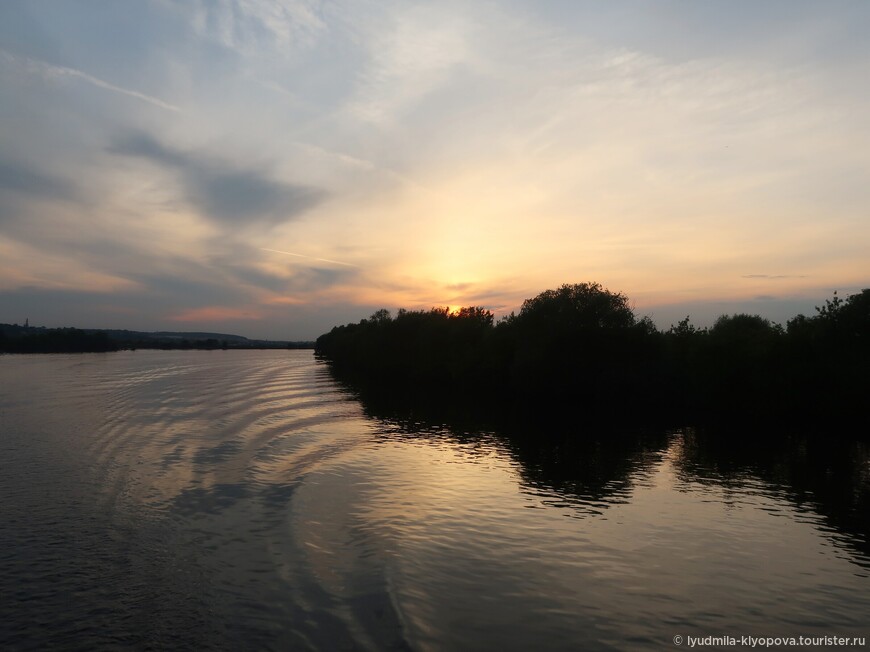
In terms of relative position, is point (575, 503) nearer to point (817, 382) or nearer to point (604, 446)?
point (604, 446)

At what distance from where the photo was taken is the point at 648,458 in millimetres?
45625

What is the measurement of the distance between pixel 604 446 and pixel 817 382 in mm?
30091

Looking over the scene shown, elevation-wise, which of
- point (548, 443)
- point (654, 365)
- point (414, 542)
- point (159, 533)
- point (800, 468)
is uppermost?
point (654, 365)

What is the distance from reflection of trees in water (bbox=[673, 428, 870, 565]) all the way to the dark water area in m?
0.26

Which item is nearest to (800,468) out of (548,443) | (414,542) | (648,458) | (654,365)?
(648,458)

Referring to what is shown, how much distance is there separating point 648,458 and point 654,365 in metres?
36.1

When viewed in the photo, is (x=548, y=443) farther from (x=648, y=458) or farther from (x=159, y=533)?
(x=159, y=533)

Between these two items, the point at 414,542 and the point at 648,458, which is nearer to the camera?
the point at 414,542

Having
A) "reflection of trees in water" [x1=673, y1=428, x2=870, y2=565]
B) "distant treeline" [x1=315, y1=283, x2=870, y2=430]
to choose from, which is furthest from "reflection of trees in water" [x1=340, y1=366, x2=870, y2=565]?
"distant treeline" [x1=315, y1=283, x2=870, y2=430]

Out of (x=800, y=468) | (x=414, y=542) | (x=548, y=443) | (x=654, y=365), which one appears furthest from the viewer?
(x=654, y=365)

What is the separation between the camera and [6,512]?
1037 inches

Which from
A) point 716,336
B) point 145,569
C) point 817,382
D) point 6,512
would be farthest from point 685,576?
point 716,336

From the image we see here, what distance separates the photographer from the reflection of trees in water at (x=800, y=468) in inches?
1207

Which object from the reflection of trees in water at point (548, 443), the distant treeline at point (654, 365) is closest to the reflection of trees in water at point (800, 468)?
the reflection of trees in water at point (548, 443)
